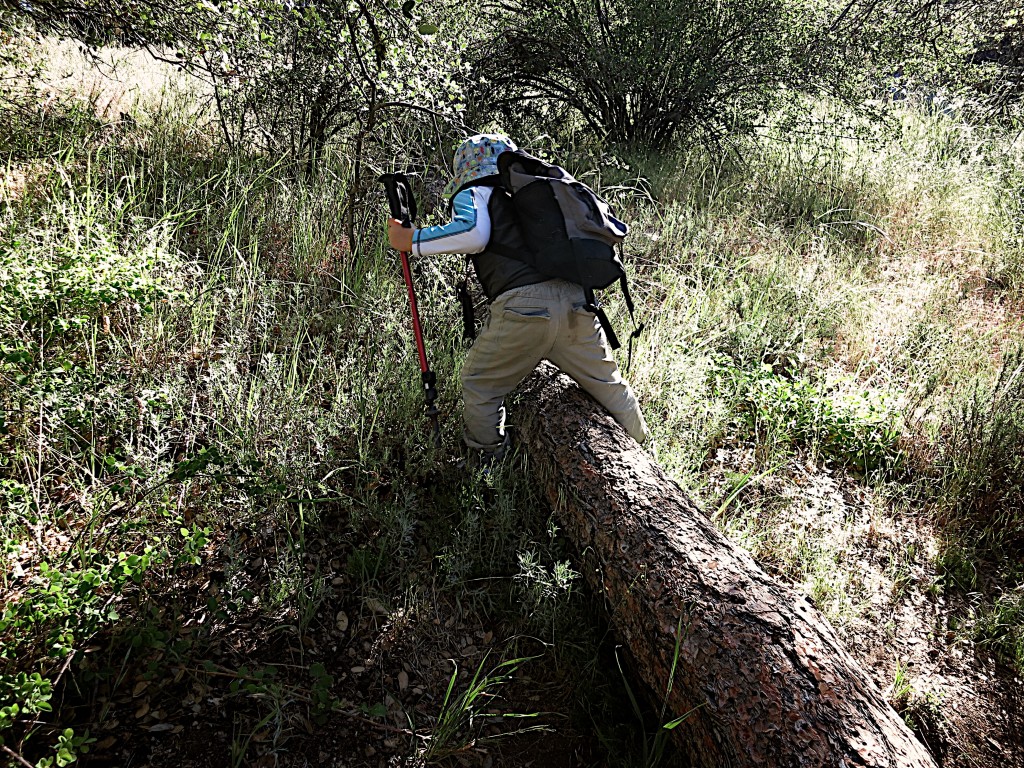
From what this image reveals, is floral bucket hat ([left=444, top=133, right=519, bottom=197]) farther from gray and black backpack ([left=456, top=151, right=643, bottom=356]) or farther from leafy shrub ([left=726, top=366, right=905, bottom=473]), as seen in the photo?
leafy shrub ([left=726, top=366, right=905, bottom=473])

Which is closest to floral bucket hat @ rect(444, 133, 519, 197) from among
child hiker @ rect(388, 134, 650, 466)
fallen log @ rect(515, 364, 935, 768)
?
child hiker @ rect(388, 134, 650, 466)

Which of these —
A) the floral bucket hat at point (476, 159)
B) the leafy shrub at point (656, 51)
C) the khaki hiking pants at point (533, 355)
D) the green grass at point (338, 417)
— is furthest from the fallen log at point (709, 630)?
the leafy shrub at point (656, 51)

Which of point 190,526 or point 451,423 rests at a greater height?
point 451,423

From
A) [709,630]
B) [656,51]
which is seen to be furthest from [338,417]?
[656,51]

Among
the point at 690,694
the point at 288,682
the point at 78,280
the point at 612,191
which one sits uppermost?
the point at 612,191

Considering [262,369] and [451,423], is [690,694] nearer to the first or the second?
[451,423]

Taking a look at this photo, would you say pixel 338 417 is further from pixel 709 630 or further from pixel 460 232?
pixel 709 630

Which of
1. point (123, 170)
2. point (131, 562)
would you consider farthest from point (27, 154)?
point (131, 562)

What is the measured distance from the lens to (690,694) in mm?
2061

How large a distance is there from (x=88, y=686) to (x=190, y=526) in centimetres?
69

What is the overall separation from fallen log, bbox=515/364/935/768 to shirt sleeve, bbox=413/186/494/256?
985mm

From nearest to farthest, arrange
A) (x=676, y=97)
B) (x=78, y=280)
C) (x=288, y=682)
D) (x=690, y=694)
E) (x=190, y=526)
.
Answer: (x=690, y=694), (x=288, y=682), (x=190, y=526), (x=78, y=280), (x=676, y=97)

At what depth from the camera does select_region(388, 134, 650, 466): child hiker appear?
295 centimetres

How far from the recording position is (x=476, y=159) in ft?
10.2
